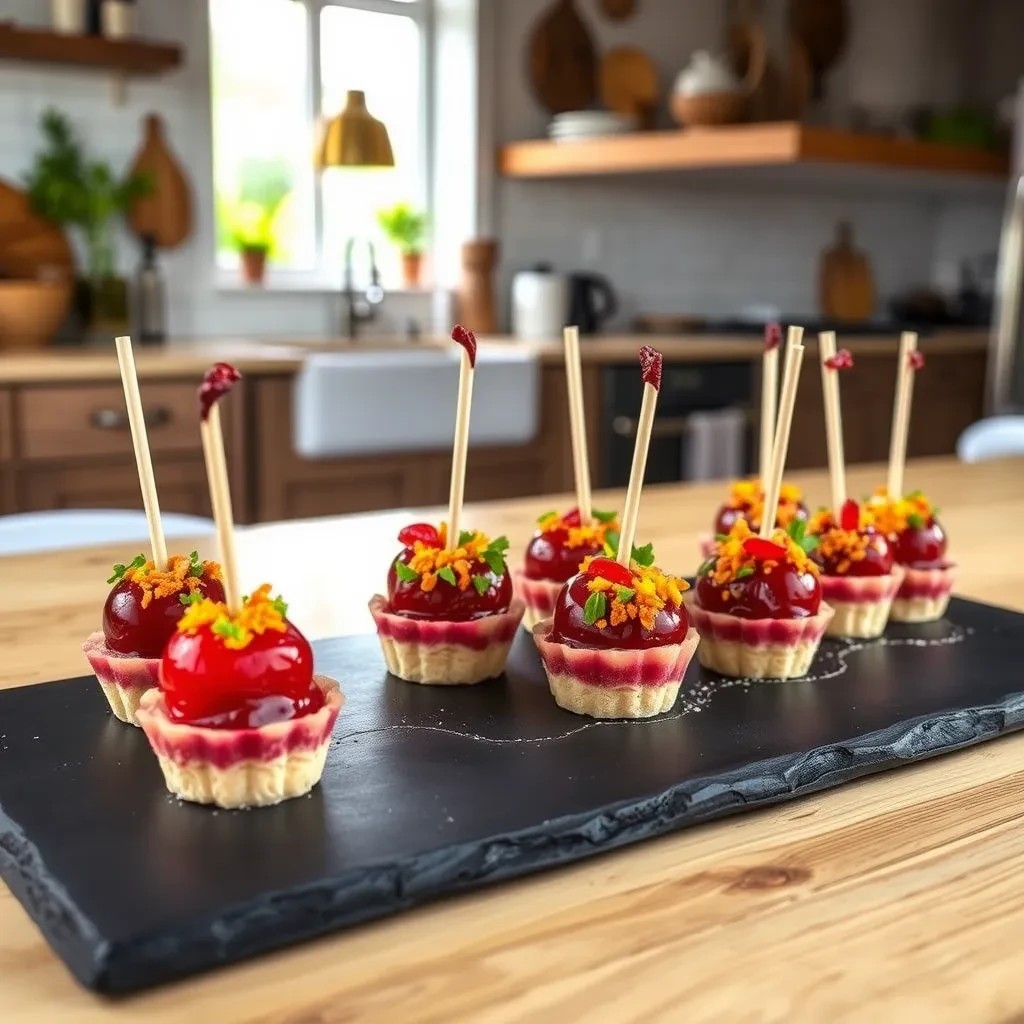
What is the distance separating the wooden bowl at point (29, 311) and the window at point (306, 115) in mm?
699

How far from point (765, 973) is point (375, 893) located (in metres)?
0.18

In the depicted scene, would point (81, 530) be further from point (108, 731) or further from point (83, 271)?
point (83, 271)

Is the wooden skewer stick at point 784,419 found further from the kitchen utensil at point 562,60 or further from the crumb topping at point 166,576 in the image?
the kitchen utensil at point 562,60

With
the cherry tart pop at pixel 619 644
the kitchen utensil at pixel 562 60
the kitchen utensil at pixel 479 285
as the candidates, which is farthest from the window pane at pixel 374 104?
the cherry tart pop at pixel 619 644

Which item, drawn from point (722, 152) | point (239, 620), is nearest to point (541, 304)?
point (722, 152)

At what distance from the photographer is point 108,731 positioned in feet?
2.61

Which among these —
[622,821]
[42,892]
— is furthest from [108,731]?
[622,821]

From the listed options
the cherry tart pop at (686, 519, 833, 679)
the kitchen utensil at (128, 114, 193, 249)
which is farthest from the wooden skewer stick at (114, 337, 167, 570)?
the kitchen utensil at (128, 114, 193, 249)

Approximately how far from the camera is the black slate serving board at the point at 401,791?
58 centimetres

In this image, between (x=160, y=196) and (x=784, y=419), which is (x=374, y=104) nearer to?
(x=160, y=196)

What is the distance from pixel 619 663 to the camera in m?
0.81

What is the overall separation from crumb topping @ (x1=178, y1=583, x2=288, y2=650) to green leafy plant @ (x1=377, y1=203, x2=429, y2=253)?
138 inches

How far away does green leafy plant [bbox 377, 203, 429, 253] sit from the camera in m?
4.07

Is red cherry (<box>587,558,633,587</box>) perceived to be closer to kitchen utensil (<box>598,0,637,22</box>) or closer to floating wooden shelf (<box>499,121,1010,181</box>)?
floating wooden shelf (<box>499,121,1010,181</box>)
